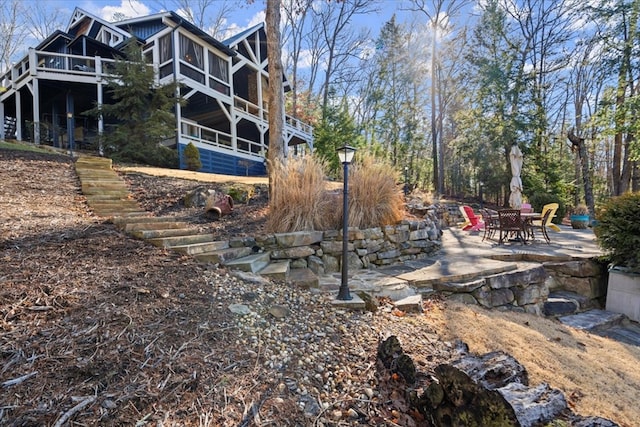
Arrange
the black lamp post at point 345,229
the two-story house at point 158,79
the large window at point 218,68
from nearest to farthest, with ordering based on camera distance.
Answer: the black lamp post at point 345,229 → the two-story house at point 158,79 → the large window at point 218,68

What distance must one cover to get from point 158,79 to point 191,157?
3.38 meters

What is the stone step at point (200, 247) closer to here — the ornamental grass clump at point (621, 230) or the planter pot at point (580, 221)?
the ornamental grass clump at point (621, 230)

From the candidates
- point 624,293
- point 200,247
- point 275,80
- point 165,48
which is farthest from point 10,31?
point 624,293

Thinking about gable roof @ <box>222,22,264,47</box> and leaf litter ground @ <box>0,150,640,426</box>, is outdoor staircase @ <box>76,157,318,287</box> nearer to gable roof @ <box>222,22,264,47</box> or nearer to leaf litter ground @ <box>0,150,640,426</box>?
leaf litter ground @ <box>0,150,640,426</box>

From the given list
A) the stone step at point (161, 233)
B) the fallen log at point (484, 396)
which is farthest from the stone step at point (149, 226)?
the fallen log at point (484, 396)

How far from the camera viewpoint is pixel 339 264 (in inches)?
160

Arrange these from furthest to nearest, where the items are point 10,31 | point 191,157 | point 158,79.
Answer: point 10,31, point 158,79, point 191,157

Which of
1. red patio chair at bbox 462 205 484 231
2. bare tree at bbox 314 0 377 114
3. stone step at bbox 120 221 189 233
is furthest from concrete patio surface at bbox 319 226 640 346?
bare tree at bbox 314 0 377 114

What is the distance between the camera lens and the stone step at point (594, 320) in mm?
3700

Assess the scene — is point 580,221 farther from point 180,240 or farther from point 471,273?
point 180,240

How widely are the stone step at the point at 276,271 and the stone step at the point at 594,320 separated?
3.46 meters

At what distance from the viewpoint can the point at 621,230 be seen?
423 centimetres

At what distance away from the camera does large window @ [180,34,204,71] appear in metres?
11.7

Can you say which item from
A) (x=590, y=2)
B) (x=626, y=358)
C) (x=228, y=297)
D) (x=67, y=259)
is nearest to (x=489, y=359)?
(x=228, y=297)
